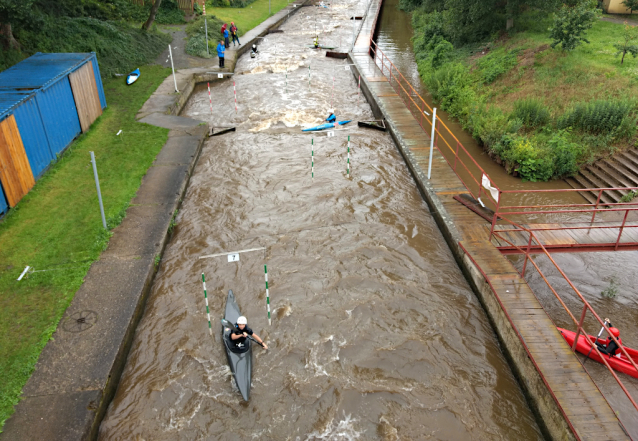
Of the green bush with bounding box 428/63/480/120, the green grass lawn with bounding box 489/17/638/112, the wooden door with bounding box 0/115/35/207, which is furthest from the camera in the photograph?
the green bush with bounding box 428/63/480/120

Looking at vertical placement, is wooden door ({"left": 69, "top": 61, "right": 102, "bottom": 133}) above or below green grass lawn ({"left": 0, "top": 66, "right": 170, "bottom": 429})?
above

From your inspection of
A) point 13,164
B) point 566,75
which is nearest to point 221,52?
point 13,164

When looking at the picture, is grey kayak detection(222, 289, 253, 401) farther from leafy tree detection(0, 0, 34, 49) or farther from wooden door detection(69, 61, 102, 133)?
leafy tree detection(0, 0, 34, 49)

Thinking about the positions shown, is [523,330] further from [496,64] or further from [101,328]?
[496,64]

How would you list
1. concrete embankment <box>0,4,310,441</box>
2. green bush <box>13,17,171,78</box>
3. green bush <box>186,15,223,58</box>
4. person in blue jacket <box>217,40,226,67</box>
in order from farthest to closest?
green bush <box>186,15,223,58</box> < person in blue jacket <box>217,40,226,67</box> < green bush <box>13,17,171,78</box> < concrete embankment <box>0,4,310,441</box>

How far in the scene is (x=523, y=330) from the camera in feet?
32.4

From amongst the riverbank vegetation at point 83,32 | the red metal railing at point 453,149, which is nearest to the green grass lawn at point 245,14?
the riverbank vegetation at point 83,32

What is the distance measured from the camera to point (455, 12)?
28672mm

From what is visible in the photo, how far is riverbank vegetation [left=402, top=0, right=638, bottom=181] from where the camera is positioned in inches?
673

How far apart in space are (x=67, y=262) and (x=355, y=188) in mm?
9047

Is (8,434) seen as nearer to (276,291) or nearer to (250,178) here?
(276,291)

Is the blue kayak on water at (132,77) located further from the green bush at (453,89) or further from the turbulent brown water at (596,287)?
the turbulent brown water at (596,287)

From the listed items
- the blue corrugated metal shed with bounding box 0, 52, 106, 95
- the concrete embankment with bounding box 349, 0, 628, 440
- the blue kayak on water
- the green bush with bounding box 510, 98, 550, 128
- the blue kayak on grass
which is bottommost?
the blue kayak on grass

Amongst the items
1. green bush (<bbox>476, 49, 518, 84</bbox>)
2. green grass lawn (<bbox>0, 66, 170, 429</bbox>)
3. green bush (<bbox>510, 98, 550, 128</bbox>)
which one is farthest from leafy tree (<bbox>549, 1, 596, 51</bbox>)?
green grass lawn (<bbox>0, 66, 170, 429</bbox>)
